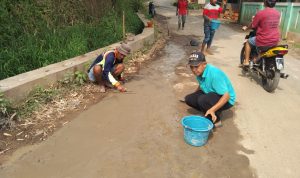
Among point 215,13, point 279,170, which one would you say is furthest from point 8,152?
point 215,13

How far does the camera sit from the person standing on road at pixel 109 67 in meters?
5.16

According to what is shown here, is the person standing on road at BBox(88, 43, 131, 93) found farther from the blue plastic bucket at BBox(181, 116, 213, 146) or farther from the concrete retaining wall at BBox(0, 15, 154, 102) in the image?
the blue plastic bucket at BBox(181, 116, 213, 146)

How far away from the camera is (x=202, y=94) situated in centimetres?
425

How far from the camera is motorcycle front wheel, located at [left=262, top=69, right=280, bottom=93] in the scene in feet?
17.7

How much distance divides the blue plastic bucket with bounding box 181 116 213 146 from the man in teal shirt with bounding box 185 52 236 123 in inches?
5.9

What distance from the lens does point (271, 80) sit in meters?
5.53

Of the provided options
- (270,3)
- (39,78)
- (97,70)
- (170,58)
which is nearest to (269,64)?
(270,3)

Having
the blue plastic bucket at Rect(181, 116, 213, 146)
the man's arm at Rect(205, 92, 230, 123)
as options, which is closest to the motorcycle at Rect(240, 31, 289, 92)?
the man's arm at Rect(205, 92, 230, 123)

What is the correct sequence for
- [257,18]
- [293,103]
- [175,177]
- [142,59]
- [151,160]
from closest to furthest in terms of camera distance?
1. [175,177]
2. [151,160]
3. [293,103]
4. [257,18]
5. [142,59]

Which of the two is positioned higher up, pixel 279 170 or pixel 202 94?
pixel 202 94

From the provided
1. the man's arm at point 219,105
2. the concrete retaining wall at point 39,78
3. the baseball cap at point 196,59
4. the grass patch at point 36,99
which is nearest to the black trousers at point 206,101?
the man's arm at point 219,105

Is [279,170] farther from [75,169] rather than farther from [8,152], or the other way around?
[8,152]

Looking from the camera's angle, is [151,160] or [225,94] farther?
[225,94]

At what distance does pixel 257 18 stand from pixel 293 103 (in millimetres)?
1842
